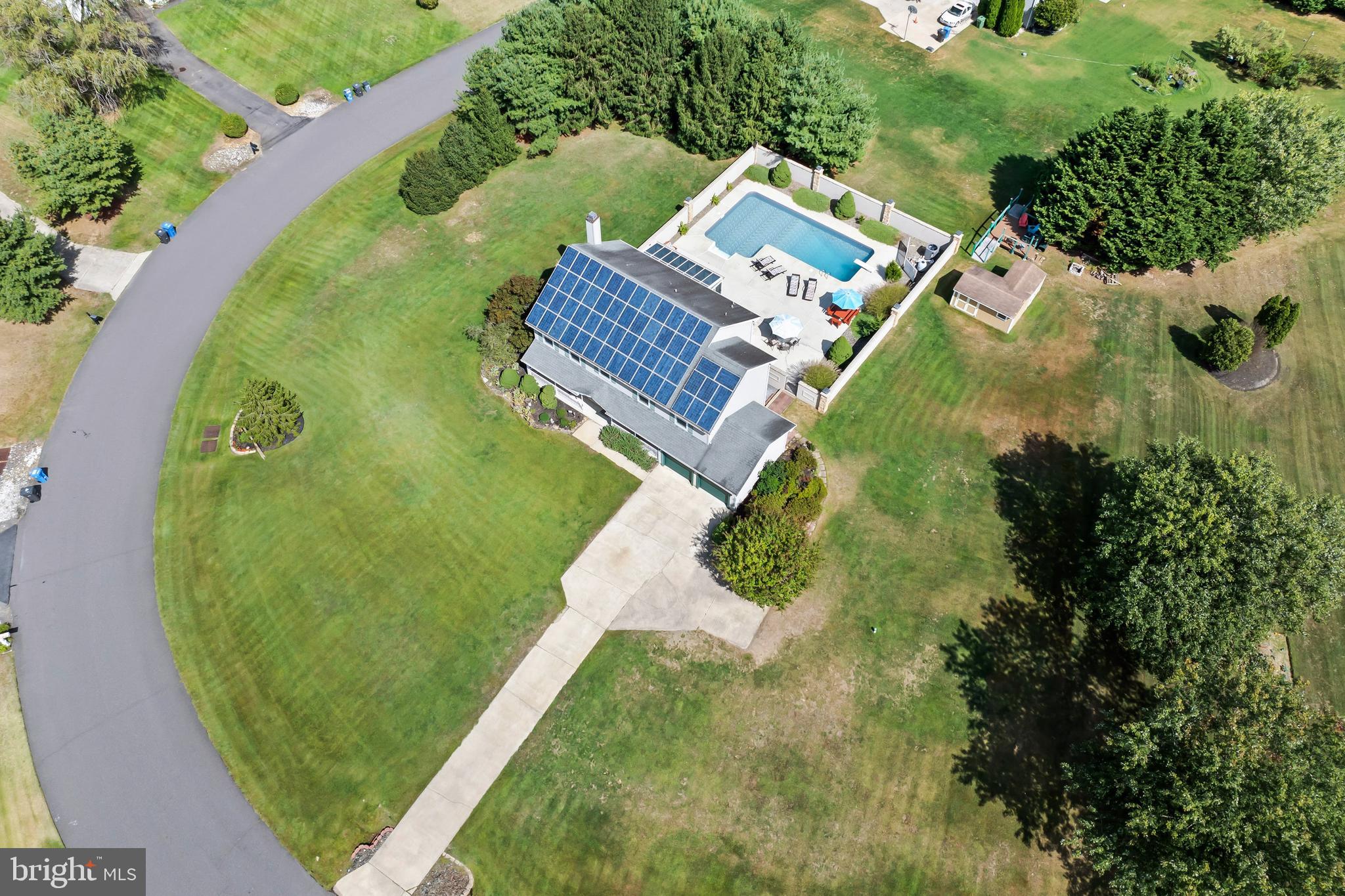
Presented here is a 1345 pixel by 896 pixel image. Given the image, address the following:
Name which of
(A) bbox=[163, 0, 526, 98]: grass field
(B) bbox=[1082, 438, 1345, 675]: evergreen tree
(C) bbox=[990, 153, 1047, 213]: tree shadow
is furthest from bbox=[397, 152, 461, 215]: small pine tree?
(B) bbox=[1082, 438, 1345, 675]: evergreen tree

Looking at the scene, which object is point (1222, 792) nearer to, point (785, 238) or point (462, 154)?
point (785, 238)

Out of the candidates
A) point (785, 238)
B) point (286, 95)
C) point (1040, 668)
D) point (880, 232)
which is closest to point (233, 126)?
point (286, 95)

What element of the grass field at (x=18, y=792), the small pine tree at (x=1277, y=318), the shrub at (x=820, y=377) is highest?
the small pine tree at (x=1277, y=318)

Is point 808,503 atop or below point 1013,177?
below

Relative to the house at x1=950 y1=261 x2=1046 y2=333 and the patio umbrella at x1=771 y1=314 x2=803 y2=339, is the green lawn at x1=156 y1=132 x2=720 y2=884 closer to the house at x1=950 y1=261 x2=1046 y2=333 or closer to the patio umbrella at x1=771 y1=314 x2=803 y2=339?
the patio umbrella at x1=771 y1=314 x2=803 y2=339

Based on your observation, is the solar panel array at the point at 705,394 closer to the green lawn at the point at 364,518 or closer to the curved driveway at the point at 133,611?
the green lawn at the point at 364,518

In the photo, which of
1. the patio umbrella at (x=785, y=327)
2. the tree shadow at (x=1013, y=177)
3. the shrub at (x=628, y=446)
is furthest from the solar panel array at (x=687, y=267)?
the tree shadow at (x=1013, y=177)
